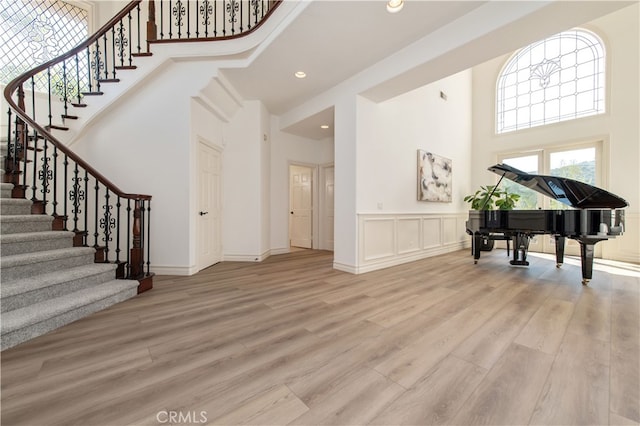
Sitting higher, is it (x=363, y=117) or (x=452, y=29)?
(x=452, y=29)

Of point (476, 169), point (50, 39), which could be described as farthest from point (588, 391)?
point (50, 39)

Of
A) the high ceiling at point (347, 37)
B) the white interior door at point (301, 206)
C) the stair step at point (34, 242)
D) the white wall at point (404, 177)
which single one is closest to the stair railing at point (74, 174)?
the stair step at point (34, 242)

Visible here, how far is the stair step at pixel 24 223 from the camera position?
2.39 m

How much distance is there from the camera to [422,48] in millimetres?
2877

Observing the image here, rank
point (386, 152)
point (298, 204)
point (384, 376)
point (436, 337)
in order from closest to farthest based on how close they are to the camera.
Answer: point (384, 376) → point (436, 337) → point (386, 152) → point (298, 204)

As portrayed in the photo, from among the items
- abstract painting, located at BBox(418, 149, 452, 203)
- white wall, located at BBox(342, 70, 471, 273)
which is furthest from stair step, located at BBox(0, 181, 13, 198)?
abstract painting, located at BBox(418, 149, 452, 203)

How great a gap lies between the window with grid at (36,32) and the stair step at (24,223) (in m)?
2.93

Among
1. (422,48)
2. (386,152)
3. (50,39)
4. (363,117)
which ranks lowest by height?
(386,152)

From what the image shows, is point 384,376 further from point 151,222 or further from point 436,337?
point 151,222

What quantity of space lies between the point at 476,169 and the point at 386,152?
3.57m

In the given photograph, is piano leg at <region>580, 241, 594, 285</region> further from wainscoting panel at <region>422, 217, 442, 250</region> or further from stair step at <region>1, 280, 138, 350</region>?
stair step at <region>1, 280, 138, 350</region>

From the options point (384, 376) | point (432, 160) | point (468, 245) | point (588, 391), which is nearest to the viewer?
point (588, 391)

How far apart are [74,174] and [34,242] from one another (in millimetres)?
1243

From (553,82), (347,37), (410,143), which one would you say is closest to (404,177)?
(410,143)
